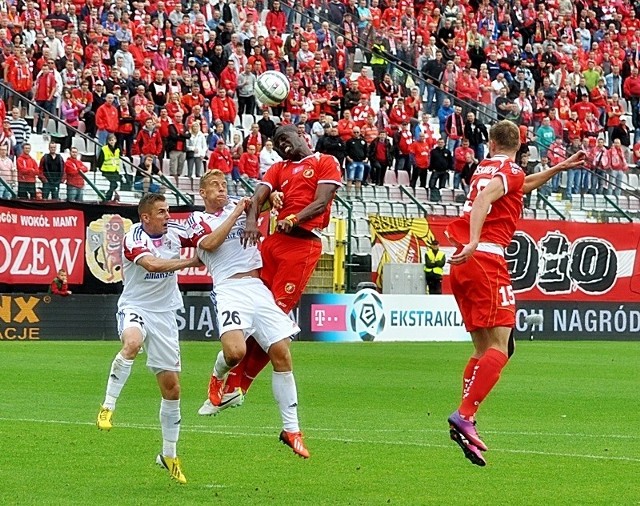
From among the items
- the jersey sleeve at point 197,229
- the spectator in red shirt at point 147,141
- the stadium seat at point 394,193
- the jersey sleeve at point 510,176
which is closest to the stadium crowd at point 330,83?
the spectator in red shirt at point 147,141

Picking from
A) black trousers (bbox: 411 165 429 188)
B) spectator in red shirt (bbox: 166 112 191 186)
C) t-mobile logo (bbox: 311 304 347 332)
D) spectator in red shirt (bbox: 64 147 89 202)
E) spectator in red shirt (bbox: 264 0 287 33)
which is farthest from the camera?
spectator in red shirt (bbox: 264 0 287 33)

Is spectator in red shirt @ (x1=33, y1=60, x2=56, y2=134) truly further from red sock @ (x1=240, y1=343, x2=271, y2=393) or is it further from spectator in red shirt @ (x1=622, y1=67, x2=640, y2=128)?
spectator in red shirt @ (x1=622, y1=67, x2=640, y2=128)

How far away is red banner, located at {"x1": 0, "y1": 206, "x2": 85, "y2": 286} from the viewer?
2556cm

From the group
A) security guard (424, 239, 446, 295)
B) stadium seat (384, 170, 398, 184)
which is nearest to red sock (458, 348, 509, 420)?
security guard (424, 239, 446, 295)

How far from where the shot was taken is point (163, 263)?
10.5 metres

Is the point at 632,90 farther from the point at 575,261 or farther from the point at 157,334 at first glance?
the point at 157,334

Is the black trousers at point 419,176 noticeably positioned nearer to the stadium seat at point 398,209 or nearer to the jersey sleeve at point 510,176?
the stadium seat at point 398,209

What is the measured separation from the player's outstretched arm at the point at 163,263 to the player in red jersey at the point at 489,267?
1.96m

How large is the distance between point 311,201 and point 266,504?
10.9ft

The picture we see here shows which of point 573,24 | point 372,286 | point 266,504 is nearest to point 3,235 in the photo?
point 372,286

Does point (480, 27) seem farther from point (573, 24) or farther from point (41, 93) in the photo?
point (41, 93)

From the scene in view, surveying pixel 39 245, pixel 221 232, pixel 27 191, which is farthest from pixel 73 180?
pixel 221 232

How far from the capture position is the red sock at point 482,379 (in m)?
10.4

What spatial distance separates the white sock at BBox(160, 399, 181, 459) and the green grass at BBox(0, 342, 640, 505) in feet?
0.79
